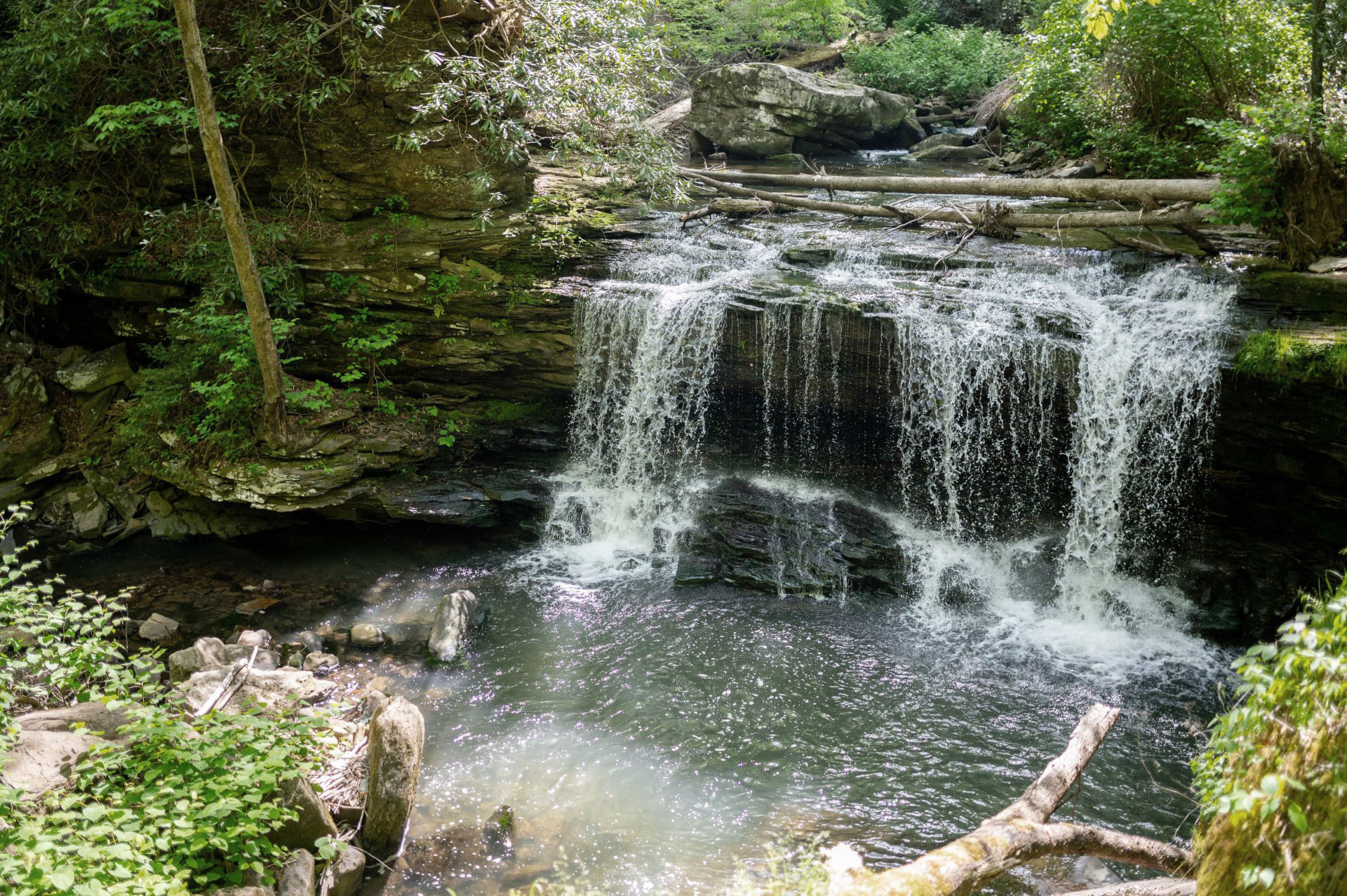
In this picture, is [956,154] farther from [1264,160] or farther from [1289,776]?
[1289,776]

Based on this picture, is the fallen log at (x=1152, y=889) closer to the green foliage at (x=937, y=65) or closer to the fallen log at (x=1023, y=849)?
the fallen log at (x=1023, y=849)

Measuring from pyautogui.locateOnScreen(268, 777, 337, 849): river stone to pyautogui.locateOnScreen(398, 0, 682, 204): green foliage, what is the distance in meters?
5.72

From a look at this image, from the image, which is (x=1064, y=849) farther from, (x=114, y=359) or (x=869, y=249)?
(x=114, y=359)

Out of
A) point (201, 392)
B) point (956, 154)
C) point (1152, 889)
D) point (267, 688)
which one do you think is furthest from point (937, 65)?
A: point (1152, 889)

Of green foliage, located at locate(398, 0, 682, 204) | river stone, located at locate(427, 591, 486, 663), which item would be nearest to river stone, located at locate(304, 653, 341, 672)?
river stone, located at locate(427, 591, 486, 663)

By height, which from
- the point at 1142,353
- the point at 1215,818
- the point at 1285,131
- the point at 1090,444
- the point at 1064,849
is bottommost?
the point at 1064,849

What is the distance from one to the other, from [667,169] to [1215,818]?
776 cm

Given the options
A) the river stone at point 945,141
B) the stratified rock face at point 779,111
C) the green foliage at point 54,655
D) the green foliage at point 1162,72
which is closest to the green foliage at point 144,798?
the green foliage at point 54,655

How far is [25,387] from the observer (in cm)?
910

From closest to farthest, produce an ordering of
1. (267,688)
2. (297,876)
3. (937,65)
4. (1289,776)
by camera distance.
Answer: (1289,776) < (297,876) < (267,688) < (937,65)

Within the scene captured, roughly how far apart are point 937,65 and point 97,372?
60.0ft

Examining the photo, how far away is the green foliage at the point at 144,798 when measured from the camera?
302 centimetres

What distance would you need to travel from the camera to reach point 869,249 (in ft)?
29.7

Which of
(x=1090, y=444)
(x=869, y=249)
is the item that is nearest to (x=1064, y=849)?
(x=1090, y=444)
